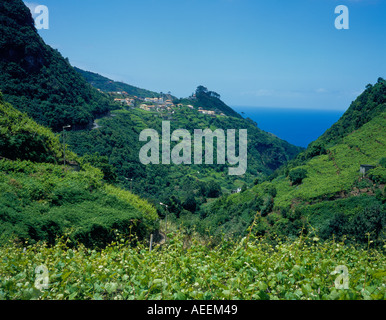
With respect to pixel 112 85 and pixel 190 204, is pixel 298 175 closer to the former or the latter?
pixel 190 204

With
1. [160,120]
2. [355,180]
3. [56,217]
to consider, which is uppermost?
[160,120]

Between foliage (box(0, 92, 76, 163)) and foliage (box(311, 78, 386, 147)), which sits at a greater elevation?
foliage (box(311, 78, 386, 147))

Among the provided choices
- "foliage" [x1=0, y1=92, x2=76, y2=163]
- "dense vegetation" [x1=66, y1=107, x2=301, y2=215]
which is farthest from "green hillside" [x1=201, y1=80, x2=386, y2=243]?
"dense vegetation" [x1=66, y1=107, x2=301, y2=215]

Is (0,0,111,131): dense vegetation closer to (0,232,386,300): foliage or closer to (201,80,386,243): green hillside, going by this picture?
(201,80,386,243): green hillside

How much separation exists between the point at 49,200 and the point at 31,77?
3137cm

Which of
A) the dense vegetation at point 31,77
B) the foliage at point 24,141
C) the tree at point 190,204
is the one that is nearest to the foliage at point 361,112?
the tree at point 190,204

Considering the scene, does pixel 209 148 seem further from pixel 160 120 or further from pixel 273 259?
pixel 273 259

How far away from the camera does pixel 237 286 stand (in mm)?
2094

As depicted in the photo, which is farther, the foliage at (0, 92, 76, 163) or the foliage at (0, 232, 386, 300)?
the foliage at (0, 92, 76, 163)

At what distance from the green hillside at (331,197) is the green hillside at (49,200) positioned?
6.99 meters

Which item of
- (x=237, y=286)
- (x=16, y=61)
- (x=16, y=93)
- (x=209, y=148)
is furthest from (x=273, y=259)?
(x=209, y=148)

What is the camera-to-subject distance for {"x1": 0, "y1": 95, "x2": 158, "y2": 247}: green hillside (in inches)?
364

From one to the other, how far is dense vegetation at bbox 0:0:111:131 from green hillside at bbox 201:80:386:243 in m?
22.3
